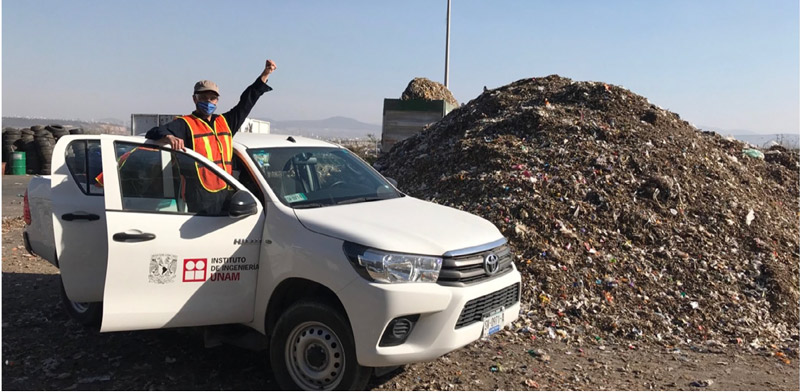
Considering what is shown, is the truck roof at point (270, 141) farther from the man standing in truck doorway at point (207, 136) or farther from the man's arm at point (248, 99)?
the man's arm at point (248, 99)

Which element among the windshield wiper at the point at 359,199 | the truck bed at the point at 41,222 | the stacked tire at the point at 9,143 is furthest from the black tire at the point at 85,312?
the stacked tire at the point at 9,143

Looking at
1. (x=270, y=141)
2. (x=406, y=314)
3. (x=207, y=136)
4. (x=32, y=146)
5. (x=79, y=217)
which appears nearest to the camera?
(x=406, y=314)

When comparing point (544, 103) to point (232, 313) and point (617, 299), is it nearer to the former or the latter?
point (617, 299)

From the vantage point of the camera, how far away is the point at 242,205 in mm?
3988

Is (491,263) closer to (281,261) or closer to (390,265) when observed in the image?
(390,265)

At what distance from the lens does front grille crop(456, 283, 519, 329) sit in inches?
148

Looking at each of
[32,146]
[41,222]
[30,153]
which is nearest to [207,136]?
[41,222]

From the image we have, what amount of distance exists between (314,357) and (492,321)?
1.19 meters

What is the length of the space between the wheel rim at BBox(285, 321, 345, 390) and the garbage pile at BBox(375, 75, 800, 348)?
8.37ft

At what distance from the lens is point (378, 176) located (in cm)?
525

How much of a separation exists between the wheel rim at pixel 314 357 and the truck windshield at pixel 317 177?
0.89 m

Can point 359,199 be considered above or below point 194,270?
above

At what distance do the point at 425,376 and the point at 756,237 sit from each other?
18.2 feet

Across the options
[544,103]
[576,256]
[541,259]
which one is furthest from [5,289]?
[544,103]
